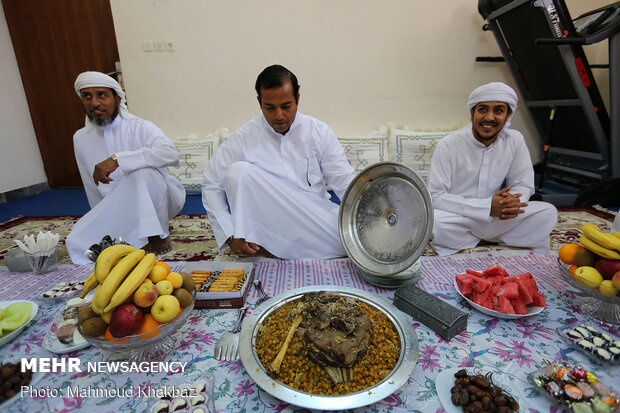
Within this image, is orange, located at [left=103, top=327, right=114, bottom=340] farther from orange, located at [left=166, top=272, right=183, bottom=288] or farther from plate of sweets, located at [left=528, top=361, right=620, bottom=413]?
plate of sweets, located at [left=528, top=361, right=620, bottom=413]

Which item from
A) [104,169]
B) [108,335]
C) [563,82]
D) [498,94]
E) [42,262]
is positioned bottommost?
[42,262]

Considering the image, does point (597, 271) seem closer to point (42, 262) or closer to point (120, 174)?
point (42, 262)

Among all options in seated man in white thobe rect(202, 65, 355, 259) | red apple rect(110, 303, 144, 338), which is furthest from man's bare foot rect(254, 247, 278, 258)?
red apple rect(110, 303, 144, 338)

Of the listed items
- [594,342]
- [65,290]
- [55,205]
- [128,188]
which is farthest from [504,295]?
[55,205]

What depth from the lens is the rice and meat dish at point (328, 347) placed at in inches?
39.0

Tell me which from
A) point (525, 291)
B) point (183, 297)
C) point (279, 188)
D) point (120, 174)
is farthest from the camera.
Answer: point (120, 174)

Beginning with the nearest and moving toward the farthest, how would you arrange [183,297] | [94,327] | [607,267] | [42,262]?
[94,327]
[183,297]
[607,267]
[42,262]

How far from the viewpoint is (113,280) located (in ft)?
3.44

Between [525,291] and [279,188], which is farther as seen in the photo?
[279,188]

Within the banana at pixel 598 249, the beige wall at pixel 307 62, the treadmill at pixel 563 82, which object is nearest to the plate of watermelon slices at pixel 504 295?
the banana at pixel 598 249

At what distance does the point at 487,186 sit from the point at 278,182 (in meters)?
1.62

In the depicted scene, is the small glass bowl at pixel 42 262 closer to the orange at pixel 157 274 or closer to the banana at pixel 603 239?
the orange at pixel 157 274

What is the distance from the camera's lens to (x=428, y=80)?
13.8 ft

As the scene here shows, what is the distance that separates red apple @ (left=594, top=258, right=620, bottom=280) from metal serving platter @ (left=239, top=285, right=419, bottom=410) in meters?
0.84
